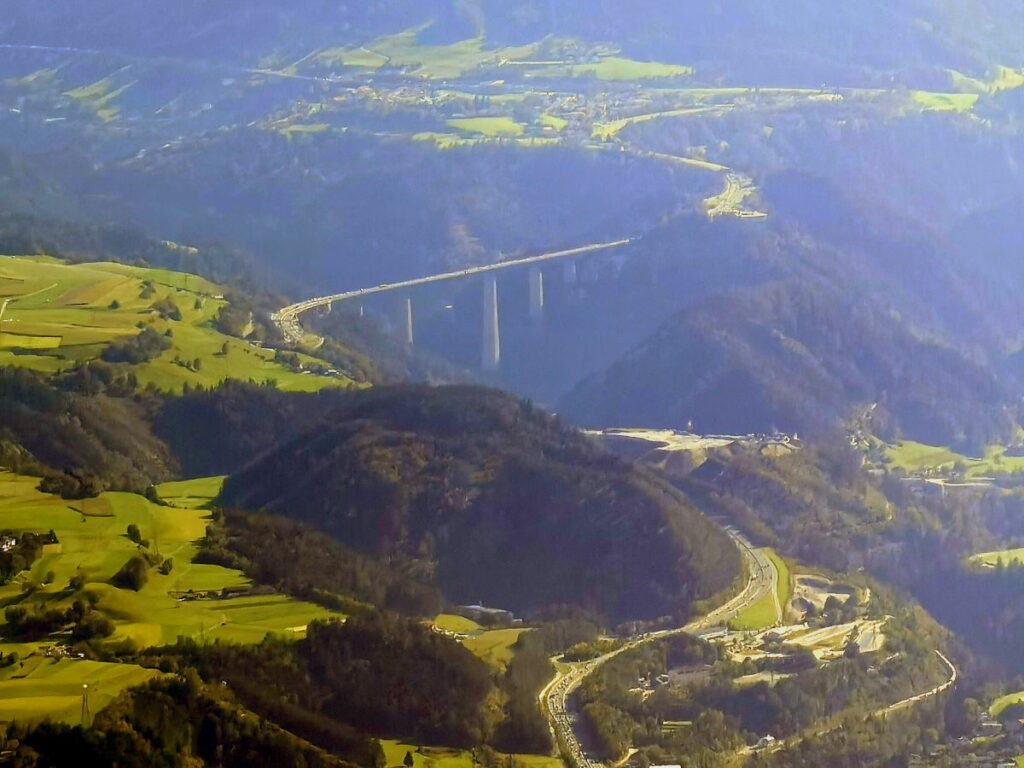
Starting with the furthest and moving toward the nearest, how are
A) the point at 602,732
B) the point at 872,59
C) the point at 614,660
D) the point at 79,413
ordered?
the point at 872,59, the point at 79,413, the point at 614,660, the point at 602,732

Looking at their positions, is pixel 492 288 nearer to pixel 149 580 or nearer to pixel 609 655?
pixel 609 655

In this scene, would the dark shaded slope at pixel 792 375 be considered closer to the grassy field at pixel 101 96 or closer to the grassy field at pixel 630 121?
the grassy field at pixel 630 121

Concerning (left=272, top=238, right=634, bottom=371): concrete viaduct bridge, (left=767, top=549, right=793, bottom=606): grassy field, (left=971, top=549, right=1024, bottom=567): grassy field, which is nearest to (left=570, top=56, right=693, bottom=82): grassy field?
(left=272, top=238, right=634, bottom=371): concrete viaduct bridge

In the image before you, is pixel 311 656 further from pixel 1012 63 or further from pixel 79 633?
pixel 1012 63

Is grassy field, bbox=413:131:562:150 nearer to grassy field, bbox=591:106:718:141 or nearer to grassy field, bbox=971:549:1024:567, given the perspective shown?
grassy field, bbox=591:106:718:141

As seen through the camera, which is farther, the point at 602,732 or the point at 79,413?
the point at 79,413

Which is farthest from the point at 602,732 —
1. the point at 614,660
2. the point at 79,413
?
the point at 79,413
